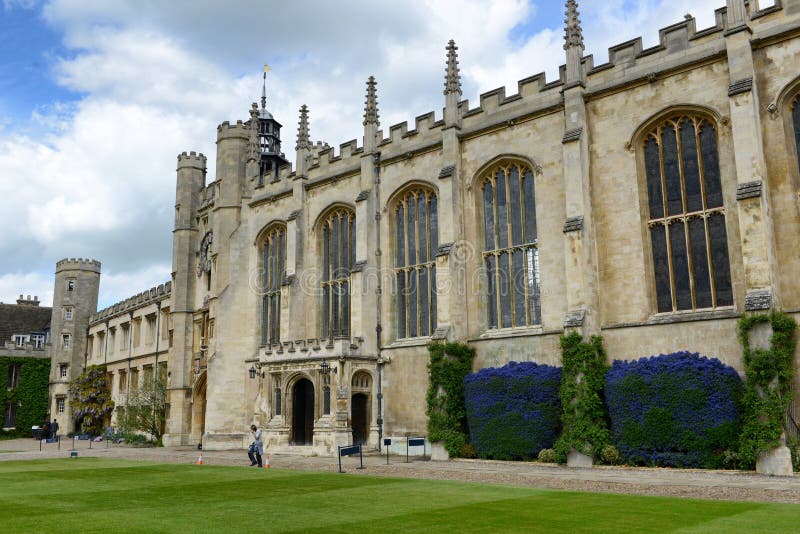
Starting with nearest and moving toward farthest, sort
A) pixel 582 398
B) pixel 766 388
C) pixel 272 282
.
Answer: pixel 766 388
pixel 582 398
pixel 272 282

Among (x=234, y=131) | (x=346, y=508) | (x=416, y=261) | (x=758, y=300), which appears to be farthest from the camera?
(x=234, y=131)

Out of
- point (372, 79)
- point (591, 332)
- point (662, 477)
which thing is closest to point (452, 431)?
point (591, 332)

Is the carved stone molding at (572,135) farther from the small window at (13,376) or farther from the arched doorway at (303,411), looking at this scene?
the small window at (13,376)

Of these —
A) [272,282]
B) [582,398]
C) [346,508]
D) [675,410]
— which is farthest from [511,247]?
[346,508]

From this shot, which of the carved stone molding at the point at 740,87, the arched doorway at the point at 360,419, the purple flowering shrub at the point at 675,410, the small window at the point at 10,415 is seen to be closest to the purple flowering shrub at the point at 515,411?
the purple flowering shrub at the point at 675,410

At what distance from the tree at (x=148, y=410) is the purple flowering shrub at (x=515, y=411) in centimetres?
2214

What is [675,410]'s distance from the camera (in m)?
18.3

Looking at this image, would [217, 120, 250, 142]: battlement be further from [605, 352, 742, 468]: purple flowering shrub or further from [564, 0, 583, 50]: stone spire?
[605, 352, 742, 468]: purple flowering shrub

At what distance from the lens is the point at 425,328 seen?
27.0 meters

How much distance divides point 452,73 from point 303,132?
8.49 metres

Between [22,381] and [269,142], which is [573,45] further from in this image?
[22,381]

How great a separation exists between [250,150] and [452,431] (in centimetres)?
1897

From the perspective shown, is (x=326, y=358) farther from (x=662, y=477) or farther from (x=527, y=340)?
(x=662, y=477)

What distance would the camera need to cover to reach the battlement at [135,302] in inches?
1793
